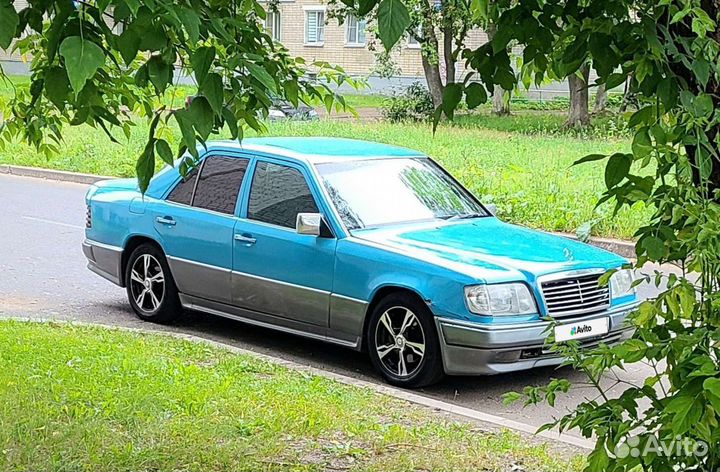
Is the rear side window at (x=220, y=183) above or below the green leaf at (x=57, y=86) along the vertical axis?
below

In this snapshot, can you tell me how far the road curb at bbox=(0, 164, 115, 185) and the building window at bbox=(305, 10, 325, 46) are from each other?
32.7m

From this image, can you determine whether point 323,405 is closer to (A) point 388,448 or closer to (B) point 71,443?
(A) point 388,448

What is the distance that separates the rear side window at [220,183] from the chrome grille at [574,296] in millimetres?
2715

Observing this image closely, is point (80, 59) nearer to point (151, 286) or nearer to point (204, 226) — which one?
point (204, 226)

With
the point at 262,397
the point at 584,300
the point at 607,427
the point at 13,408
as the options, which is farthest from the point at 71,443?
the point at 584,300

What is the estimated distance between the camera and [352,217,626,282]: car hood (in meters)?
6.95

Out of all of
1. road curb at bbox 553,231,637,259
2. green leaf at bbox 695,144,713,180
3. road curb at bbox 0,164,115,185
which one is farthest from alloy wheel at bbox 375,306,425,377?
road curb at bbox 0,164,115,185

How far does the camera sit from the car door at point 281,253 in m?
7.50

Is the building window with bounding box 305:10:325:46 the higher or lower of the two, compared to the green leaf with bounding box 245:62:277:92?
higher

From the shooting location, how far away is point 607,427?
8.84 feet

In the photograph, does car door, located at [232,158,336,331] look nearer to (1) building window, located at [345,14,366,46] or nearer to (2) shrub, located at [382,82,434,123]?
(2) shrub, located at [382,82,434,123]

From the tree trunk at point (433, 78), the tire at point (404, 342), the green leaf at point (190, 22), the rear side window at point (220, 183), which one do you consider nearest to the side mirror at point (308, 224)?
the tire at point (404, 342)

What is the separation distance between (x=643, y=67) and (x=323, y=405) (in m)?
3.55

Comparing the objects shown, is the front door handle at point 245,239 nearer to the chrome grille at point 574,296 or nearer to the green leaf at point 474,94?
the chrome grille at point 574,296
